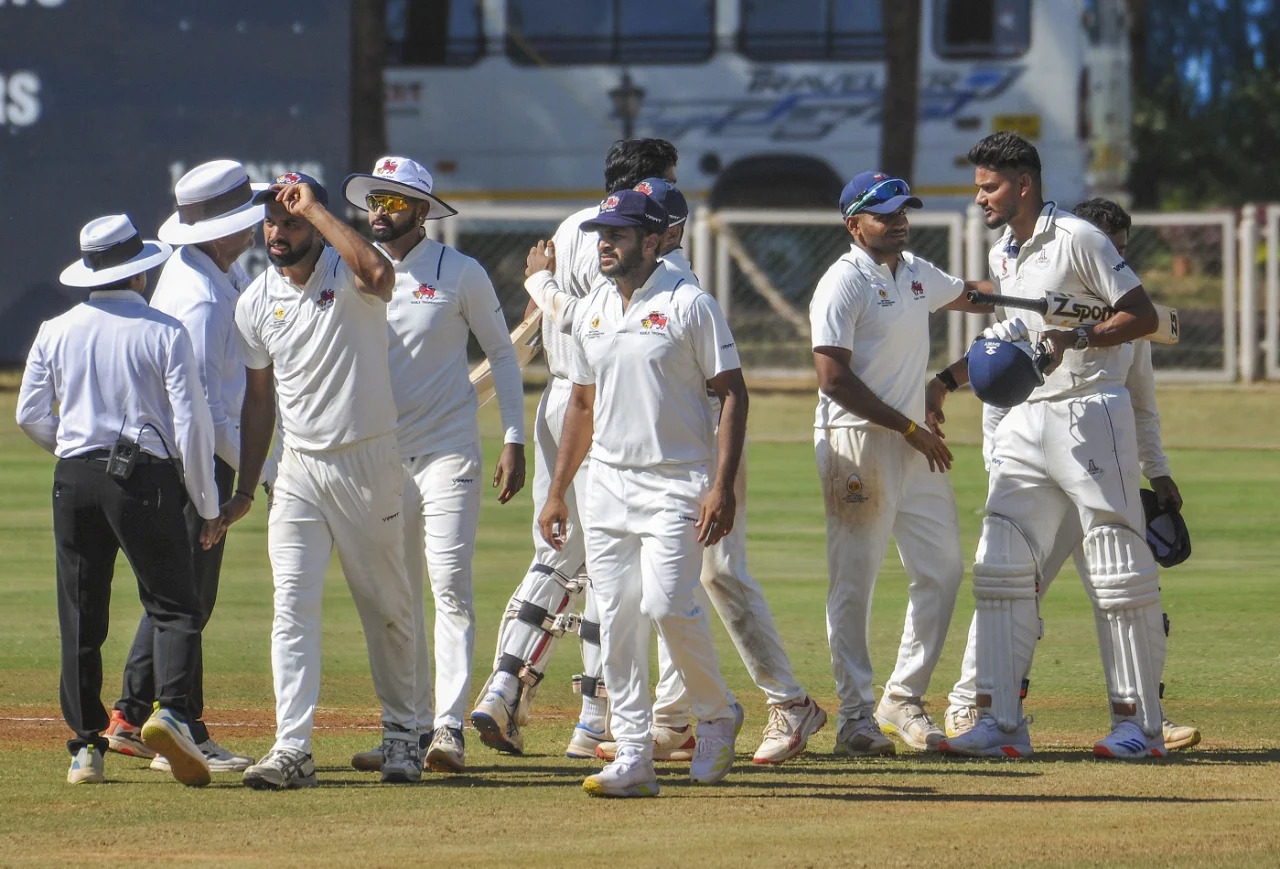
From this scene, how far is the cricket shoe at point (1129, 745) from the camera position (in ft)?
25.3

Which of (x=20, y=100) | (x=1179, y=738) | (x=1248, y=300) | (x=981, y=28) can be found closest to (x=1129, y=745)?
(x=1179, y=738)

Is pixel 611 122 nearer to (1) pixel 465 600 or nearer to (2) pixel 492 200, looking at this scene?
(2) pixel 492 200

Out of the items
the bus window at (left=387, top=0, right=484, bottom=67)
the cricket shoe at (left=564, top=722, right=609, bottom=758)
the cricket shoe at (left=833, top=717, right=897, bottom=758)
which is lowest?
the cricket shoe at (left=564, top=722, right=609, bottom=758)

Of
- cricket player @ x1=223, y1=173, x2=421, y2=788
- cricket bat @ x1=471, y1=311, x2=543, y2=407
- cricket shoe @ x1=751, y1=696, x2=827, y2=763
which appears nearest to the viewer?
cricket player @ x1=223, y1=173, x2=421, y2=788

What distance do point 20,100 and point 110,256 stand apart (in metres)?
16.4

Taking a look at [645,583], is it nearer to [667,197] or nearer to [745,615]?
[745,615]

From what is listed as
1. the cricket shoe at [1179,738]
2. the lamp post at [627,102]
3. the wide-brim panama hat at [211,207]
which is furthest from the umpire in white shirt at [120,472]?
the lamp post at [627,102]

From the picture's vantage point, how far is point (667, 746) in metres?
7.93

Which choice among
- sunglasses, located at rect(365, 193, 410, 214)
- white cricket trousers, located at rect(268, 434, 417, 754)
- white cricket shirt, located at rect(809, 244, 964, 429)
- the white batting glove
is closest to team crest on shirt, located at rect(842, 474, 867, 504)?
white cricket shirt, located at rect(809, 244, 964, 429)

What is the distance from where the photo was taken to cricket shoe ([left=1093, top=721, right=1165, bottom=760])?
770cm

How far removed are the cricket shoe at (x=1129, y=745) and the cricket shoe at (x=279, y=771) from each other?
283 centimetres

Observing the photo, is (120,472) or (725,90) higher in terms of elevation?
(725,90)

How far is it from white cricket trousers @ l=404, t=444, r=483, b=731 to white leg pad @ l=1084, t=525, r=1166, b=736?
227cm

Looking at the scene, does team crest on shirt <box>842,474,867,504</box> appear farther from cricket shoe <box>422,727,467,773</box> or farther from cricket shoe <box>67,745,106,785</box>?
cricket shoe <box>67,745,106,785</box>
